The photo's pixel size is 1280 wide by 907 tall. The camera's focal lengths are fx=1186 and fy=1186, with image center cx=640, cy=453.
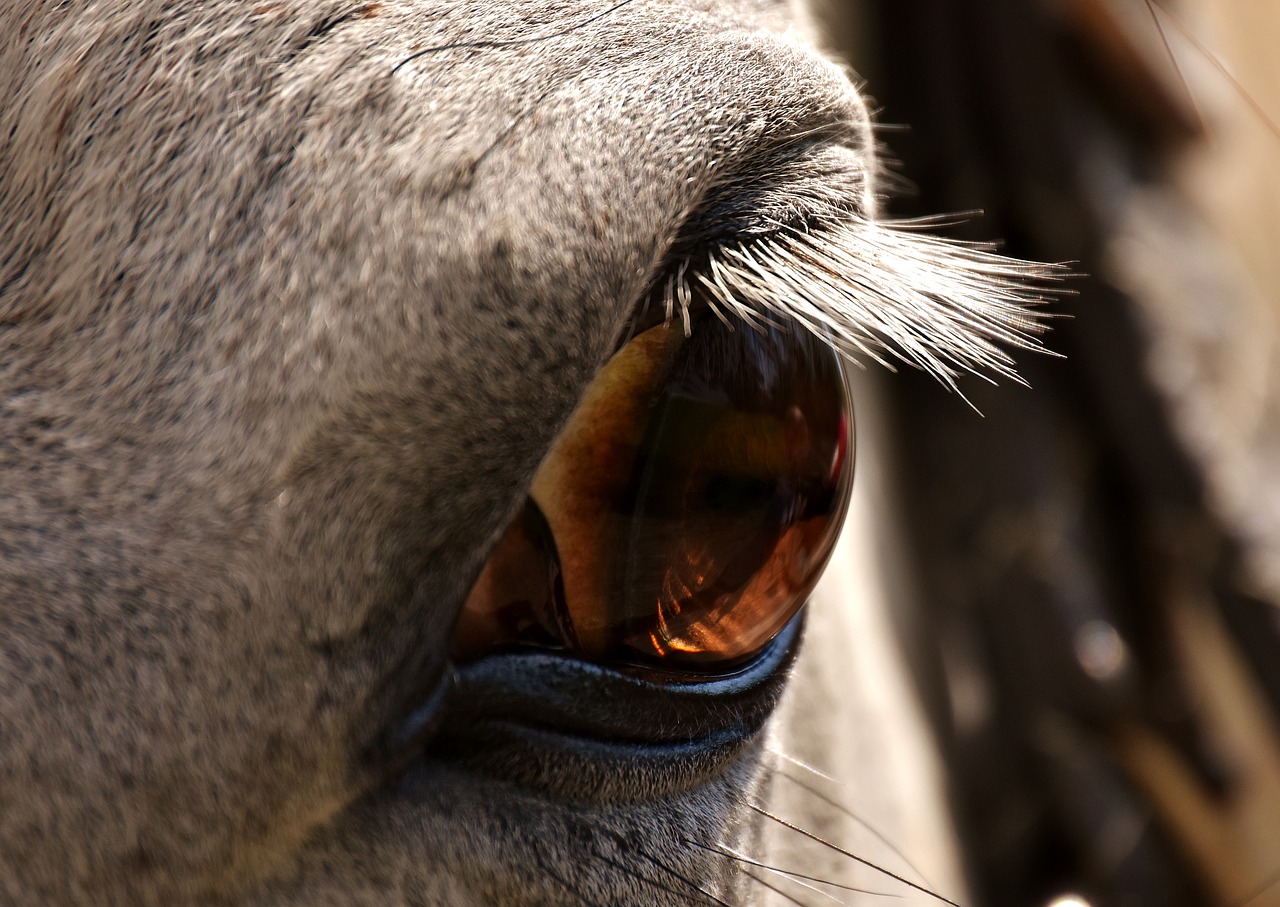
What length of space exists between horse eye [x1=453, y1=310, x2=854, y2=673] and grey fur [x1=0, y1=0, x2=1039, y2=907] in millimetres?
57

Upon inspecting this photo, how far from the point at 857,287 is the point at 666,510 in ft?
0.70

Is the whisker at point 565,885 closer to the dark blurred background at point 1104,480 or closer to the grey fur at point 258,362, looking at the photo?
the grey fur at point 258,362

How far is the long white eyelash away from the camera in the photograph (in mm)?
790

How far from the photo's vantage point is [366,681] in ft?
2.35

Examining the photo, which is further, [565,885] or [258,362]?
[565,885]

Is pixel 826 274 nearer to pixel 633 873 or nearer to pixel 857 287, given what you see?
pixel 857 287

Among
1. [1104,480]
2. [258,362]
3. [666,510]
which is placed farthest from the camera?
[1104,480]

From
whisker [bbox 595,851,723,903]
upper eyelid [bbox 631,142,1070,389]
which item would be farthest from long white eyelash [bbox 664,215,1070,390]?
whisker [bbox 595,851,723,903]

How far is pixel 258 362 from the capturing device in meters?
0.65

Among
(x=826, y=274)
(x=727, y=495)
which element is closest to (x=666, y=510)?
(x=727, y=495)

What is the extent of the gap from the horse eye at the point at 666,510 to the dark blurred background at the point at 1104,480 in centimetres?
145

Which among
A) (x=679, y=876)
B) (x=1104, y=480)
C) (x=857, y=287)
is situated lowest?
(x=1104, y=480)

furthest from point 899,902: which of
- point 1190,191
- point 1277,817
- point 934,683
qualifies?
point 1190,191

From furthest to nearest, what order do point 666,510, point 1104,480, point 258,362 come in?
point 1104,480 < point 666,510 < point 258,362
